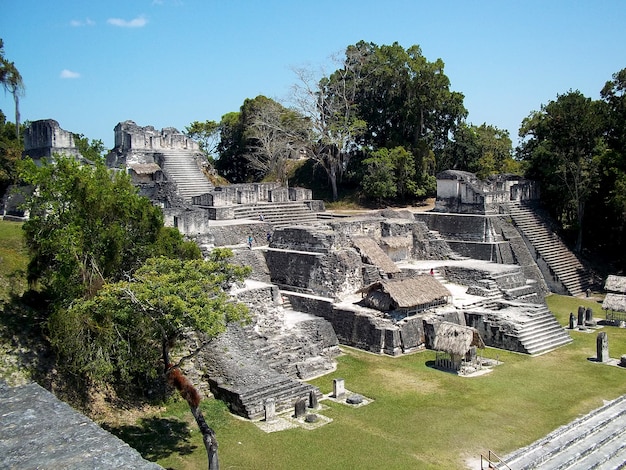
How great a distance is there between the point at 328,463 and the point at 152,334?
12.2ft

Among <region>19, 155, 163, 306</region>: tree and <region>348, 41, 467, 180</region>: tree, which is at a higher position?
<region>348, 41, 467, 180</region>: tree

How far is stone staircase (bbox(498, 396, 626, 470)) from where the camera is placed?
1017 centimetres

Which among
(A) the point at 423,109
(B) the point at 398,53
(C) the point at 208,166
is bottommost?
(C) the point at 208,166

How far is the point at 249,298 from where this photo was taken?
1586cm

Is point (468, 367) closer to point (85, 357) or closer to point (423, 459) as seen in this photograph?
point (423, 459)

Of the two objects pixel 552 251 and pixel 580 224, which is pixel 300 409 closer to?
pixel 552 251

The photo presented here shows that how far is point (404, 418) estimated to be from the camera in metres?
12.3

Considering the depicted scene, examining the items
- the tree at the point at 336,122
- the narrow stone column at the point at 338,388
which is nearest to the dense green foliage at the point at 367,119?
the tree at the point at 336,122

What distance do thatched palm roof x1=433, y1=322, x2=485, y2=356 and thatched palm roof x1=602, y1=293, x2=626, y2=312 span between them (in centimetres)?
630

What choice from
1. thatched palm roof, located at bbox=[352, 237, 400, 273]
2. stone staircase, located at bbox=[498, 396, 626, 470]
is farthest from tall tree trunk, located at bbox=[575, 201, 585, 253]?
stone staircase, located at bbox=[498, 396, 626, 470]

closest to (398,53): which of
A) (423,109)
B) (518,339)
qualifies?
(423,109)

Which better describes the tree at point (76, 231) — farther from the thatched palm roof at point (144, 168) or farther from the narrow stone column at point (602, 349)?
the thatched palm roof at point (144, 168)

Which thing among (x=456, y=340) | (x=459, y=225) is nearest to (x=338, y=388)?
(x=456, y=340)

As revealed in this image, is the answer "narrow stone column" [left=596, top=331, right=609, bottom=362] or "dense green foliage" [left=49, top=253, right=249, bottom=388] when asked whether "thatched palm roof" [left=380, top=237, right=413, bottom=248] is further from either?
"dense green foliage" [left=49, top=253, right=249, bottom=388]
